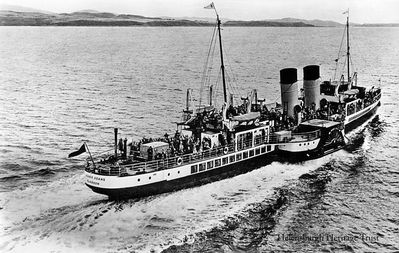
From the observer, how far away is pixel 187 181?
32.7m

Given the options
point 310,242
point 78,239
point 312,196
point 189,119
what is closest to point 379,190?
point 312,196

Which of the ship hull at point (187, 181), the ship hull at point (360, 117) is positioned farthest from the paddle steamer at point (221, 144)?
the ship hull at point (360, 117)

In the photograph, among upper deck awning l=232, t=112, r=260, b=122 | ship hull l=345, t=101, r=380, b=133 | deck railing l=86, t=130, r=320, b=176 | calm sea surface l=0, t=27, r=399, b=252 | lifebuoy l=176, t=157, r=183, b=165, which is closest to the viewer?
calm sea surface l=0, t=27, r=399, b=252

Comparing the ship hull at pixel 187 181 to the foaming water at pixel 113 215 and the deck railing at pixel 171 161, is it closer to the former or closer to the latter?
the foaming water at pixel 113 215

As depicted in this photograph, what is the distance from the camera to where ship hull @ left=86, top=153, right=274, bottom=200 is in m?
29.4

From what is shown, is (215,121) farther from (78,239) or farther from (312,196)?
(78,239)

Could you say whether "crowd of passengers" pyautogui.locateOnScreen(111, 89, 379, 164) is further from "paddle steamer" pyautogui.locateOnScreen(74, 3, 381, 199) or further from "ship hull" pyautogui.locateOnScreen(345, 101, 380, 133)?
"ship hull" pyautogui.locateOnScreen(345, 101, 380, 133)

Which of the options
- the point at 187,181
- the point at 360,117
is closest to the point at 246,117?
the point at 187,181

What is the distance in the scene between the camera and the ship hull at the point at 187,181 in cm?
2942

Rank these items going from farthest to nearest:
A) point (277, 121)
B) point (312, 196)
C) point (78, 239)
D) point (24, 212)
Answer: point (277, 121), point (312, 196), point (24, 212), point (78, 239)

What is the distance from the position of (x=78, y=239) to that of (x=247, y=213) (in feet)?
35.9

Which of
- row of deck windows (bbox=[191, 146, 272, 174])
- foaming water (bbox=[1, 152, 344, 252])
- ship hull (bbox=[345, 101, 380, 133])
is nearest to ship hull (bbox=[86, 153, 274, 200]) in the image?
row of deck windows (bbox=[191, 146, 272, 174])

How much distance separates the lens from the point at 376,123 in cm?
5475

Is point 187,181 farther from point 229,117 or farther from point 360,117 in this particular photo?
point 360,117
